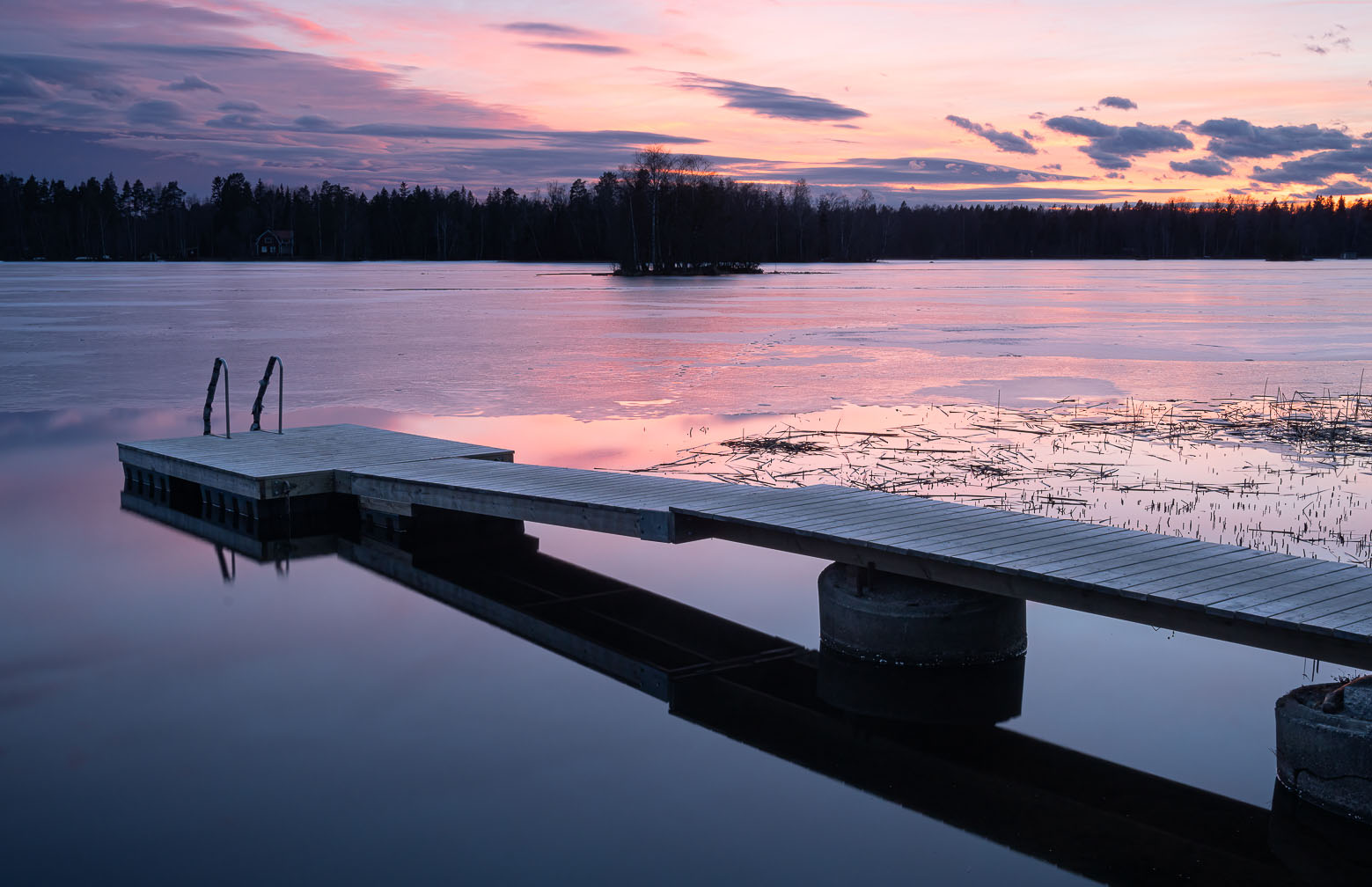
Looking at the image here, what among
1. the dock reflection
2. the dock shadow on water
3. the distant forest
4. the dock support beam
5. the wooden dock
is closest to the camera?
the dock reflection

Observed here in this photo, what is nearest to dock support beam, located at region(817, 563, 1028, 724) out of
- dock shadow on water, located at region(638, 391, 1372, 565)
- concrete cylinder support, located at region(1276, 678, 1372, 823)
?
concrete cylinder support, located at region(1276, 678, 1372, 823)

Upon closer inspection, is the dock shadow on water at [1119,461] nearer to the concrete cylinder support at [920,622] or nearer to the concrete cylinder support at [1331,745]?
the concrete cylinder support at [920,622]

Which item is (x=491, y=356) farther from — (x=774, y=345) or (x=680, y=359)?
(x=774, y=345)

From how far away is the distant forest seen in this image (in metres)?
127

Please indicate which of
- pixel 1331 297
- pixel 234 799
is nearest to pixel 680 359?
pixel 234 799

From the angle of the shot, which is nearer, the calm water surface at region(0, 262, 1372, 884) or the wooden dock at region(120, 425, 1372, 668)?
the calm water surface at region(0, 262, 1372, 884)

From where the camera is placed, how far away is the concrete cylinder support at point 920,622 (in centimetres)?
689

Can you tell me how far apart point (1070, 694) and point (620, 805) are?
2753 mm

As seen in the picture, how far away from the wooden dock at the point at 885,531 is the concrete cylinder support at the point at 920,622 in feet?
0.91

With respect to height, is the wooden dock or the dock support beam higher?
the wooden dock

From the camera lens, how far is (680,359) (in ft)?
77.3

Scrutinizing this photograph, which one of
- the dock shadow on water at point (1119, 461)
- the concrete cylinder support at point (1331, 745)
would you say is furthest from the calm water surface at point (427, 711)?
the dock shadow on water at point (1119, 461)

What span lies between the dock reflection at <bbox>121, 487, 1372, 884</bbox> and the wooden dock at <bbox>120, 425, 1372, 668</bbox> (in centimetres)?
62

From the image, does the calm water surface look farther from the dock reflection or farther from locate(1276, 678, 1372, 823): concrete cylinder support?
locate(1276, 678, 1372, 823): concrete cylinder support
